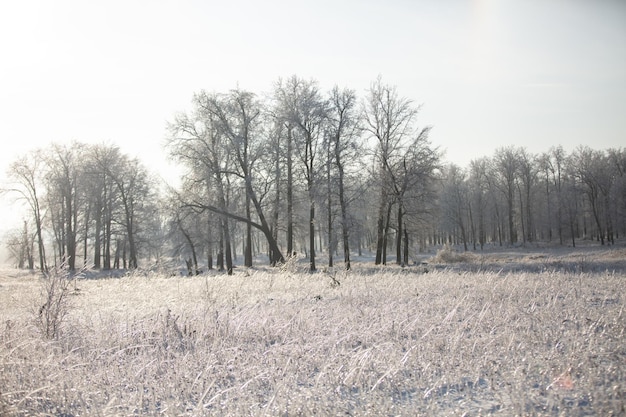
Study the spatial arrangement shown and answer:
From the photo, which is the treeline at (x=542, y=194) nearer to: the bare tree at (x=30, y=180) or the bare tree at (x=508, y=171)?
the bare tree at (x=508, y=171)

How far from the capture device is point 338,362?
167 inches

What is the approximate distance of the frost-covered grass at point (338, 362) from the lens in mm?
3303

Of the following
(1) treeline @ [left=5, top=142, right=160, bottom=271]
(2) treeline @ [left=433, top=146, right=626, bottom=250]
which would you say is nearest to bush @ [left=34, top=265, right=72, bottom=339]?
(1) treeline @ [left=5, top=142, right=160, bottom=271]

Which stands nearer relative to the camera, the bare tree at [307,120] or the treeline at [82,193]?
the bare tree at [307,120]

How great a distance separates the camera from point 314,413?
3215 millimetres

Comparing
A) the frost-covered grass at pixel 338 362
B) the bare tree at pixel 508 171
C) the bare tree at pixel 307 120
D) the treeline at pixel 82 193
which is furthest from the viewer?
the bare tree at pixel 508 171

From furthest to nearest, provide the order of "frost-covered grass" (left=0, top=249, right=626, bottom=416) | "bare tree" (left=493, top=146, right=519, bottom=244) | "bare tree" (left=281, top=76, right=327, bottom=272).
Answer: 1. "bare tree" (left=493, top=146, right=519, bottom=244)
2. "bare tree" (left=281, top=76, right=327, bottom=272)
3. "frost-covered grass" (left=0, top=249, right=626, bottom=416)

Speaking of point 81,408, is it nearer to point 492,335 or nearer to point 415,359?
point 415,359

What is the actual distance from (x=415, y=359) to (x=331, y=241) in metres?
20.1

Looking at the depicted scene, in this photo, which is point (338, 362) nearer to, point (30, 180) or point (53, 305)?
point (53, 305)

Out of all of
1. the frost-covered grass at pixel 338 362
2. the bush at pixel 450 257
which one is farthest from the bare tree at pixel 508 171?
the frost-covered grass at pixel 338 362

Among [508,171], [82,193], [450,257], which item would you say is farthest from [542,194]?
[82,193]

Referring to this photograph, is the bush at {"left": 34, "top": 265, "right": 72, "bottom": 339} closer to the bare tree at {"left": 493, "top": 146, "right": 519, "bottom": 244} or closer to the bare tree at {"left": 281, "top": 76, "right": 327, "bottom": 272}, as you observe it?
the bare tree at {"left": 281, "top": 76, "right": 327, "bottom": 272}

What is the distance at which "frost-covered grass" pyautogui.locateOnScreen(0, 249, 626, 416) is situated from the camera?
10.8ft
